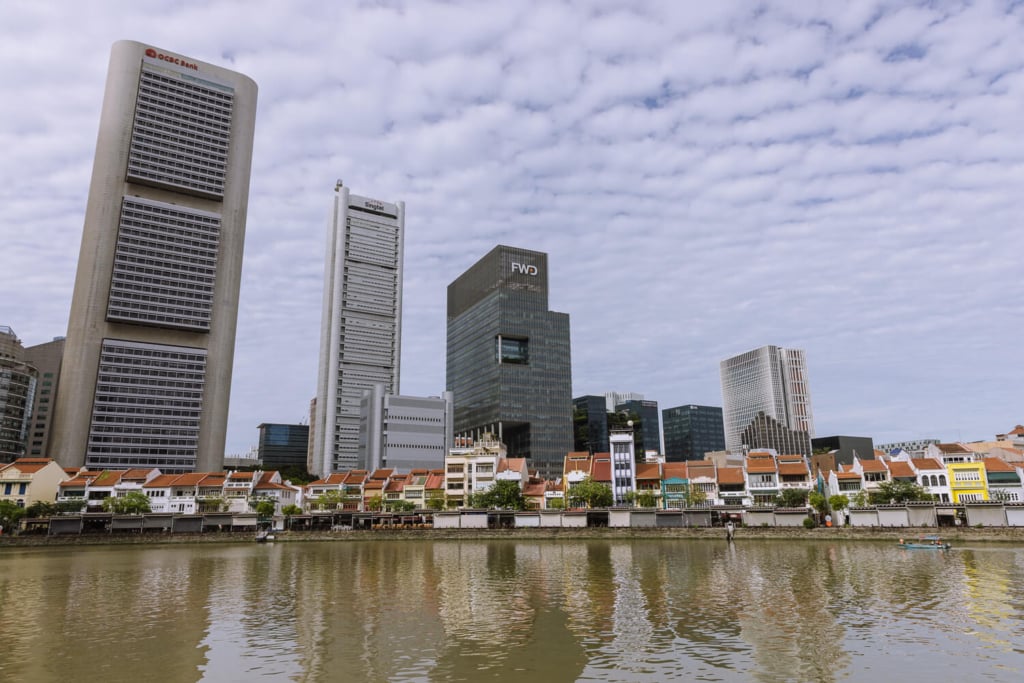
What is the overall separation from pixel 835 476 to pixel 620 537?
142 feet

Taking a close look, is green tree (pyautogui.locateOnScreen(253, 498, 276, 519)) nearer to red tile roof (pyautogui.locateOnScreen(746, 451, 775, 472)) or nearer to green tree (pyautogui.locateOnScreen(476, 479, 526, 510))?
green tree (pyautogui.locateOnScreen(476, 479, 526, 510))

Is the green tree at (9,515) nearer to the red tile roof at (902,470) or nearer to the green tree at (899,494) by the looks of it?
the green tree at (899,494)

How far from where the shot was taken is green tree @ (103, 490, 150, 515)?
117438 millimetres

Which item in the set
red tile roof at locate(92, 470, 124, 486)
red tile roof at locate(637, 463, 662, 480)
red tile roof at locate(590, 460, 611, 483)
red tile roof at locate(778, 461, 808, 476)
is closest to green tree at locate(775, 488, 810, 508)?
red tile roof at locate(778, 461, 808, 476)

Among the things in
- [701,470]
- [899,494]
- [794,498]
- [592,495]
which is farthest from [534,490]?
[899,494]

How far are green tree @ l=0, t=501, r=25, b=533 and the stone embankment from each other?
8.07 m

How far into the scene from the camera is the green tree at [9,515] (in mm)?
111125

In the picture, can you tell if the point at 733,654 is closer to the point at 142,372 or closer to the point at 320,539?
the point at 320,539

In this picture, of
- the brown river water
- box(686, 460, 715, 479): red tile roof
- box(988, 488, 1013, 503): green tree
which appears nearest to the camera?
the brown river water

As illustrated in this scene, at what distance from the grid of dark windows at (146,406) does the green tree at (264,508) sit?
80.0m

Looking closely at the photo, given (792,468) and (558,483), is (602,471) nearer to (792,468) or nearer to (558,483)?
(558,483)

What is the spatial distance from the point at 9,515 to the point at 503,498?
85870mm

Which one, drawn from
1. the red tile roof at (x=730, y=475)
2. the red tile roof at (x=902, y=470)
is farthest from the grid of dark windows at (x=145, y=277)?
the red tile roof at (x=902, y=470)

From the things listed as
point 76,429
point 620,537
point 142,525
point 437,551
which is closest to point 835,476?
point 620,537
